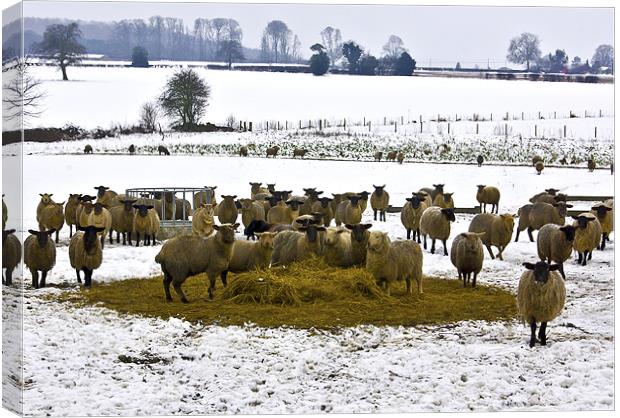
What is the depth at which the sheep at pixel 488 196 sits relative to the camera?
21.6 metres

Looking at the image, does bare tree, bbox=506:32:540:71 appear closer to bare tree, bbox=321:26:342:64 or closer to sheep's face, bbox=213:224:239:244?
bare tree, bbox=321:26:342:64

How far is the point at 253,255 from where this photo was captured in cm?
1508

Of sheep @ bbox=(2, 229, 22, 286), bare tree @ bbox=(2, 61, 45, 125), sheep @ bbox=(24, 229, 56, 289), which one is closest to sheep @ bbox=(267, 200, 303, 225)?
sheep @ bbox=(24, 229, 56, 289)

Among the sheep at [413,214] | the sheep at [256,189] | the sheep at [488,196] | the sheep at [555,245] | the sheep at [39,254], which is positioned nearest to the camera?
the sheep at [39,254]

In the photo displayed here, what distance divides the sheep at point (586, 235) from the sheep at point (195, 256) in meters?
6.92

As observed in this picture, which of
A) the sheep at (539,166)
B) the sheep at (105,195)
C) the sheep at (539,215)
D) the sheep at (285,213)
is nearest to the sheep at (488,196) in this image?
the sheep at (539,215)

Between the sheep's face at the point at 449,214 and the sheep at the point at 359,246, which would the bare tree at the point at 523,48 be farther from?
the sheep's face at the point at 449,214

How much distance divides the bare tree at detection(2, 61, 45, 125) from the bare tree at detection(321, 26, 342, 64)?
3.52m

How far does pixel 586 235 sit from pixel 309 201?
8013 millimetres

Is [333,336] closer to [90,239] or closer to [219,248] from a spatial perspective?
[219,248]

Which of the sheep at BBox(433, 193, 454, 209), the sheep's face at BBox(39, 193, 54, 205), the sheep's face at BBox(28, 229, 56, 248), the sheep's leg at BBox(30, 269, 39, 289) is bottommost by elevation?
the sheep's leg at BBox(30, 269, 39, 289)

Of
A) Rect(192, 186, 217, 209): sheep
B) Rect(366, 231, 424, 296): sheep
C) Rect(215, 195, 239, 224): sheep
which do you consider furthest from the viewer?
Rect(192, 186, 217, 209): sheep

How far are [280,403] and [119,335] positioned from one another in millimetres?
2373

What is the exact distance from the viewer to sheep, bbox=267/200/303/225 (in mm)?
21031
